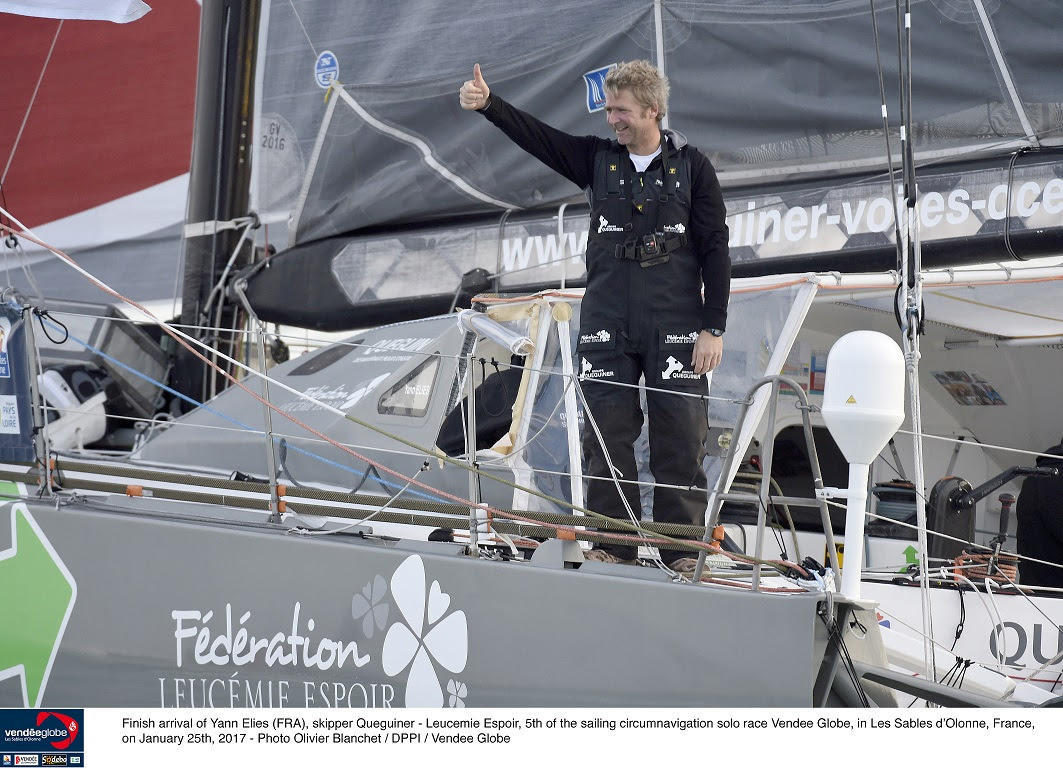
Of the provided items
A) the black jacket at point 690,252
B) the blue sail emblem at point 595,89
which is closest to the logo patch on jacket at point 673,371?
the black jacket at point 690,252

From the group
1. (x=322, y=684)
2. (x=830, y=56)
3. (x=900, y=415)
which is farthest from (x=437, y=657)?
(x=830, y=56)

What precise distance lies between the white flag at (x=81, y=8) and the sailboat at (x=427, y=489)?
Answer: 0.59m

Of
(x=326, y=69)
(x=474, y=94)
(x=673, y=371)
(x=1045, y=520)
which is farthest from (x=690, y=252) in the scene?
(x=326, y=69)

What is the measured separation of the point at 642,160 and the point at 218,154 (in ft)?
10.1

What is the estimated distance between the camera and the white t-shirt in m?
2.83

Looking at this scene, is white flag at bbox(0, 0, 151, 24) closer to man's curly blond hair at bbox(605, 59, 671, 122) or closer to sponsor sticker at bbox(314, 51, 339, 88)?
sponsor sticker at bbox(314, 51, 339, 88)

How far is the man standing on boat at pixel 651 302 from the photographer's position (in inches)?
107

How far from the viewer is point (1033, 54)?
3510mm

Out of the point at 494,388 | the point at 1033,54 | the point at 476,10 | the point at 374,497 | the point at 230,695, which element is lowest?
the point at 230,695

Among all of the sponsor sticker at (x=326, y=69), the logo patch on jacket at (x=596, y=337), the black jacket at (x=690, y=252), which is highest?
the sponsor sticker at (x=326, y=69)

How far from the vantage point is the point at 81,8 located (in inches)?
195

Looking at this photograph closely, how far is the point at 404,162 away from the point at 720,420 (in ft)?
6.73

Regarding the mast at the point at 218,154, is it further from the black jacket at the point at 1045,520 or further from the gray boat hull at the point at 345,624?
the black jacket at the point at 1045,520

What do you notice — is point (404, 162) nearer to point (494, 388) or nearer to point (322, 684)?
point (494, 388)
